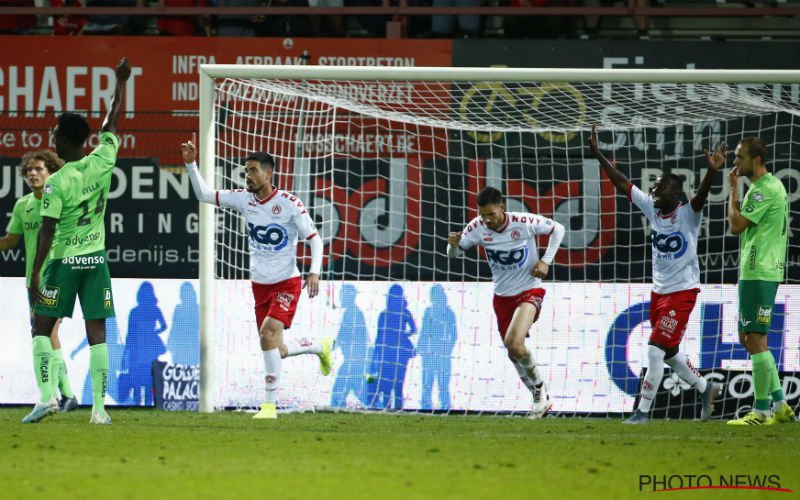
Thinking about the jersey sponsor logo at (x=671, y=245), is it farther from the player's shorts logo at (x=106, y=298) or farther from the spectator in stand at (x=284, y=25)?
the spectator in stand at (x=284, y=25)

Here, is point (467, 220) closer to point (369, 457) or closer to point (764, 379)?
point (764, 379)

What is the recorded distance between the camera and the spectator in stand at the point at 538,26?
14469 mm

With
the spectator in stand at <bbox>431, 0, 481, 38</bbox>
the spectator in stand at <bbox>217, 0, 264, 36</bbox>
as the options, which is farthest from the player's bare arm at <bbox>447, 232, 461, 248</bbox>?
the spectator in stand at <bbox>217, 0, 264, 36</bbox>

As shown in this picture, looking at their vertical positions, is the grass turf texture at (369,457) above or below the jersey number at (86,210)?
below

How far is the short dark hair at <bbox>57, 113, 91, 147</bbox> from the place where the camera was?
835cm

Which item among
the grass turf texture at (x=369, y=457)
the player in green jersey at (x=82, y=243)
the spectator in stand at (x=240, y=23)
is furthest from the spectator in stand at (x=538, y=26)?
the player in green jersey at (x=82, y=243)

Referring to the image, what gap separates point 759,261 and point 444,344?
3047 mm

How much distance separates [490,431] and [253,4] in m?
7.77

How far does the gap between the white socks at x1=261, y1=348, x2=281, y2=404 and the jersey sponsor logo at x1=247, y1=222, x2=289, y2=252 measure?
82 centimetres

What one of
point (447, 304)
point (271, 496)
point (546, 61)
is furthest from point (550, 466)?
point (546, 61)

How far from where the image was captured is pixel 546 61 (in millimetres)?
13898

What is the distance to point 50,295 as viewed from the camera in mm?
8469

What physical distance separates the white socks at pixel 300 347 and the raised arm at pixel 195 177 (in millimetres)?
1321

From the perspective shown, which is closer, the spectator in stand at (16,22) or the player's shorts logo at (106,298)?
the player's shorts logo at (106,298)
